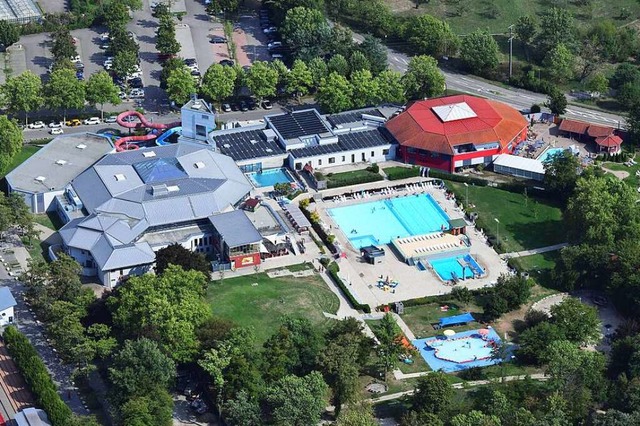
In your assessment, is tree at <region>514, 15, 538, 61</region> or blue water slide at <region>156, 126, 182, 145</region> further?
tree at <region>514, 15, 538, 61</region>

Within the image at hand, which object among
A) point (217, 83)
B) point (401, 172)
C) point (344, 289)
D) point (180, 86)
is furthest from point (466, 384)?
point (180, 86)

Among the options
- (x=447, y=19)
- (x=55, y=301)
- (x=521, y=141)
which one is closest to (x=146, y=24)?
(x=447, y=19)

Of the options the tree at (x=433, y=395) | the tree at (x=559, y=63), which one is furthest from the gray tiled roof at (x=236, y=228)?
the tree at (x=559, y=63)

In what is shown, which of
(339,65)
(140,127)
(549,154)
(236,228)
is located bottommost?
(140,127)

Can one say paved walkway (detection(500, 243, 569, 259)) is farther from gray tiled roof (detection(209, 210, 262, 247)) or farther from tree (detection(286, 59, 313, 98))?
tree (detection(286, 59, 313, 98))

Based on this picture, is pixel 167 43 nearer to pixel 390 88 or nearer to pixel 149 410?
pixel 390 88

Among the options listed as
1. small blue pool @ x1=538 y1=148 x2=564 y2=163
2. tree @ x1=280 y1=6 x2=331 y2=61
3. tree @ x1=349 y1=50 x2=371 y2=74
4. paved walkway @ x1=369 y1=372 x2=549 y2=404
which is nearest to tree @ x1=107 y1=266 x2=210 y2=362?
paved walkway @ x1=369 y1=372 x2=549 y2=404
